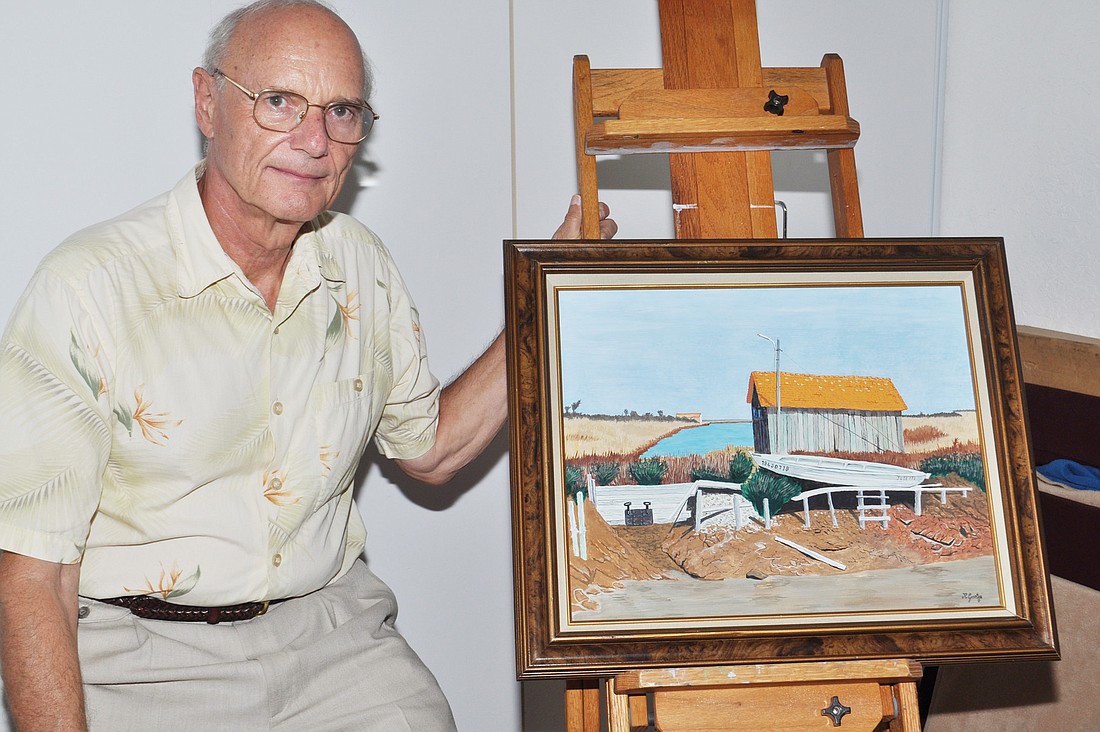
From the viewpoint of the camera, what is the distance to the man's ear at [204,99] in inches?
54.1

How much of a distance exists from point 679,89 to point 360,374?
673mm

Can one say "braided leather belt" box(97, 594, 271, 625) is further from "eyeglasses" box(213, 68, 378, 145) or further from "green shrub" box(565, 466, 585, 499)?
"eyeglasses" box(213, 68, 378, 145)

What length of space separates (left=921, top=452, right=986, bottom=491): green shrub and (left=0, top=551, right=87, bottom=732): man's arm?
3.84ft

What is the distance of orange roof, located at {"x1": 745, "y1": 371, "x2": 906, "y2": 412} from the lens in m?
1.32

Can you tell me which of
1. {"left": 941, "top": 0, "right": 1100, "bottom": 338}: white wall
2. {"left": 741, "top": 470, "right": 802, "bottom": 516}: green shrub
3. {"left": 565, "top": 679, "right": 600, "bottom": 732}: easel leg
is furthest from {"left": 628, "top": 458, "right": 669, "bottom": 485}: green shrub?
{"left": 941, "top": 0, "right": 1100, "bottom": 338}: white wall

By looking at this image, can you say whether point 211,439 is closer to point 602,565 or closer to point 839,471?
point 602,565

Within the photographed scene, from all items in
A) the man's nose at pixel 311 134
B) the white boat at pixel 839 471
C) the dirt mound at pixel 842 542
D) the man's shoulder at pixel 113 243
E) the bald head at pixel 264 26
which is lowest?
the dirt mound at pixel 842 542

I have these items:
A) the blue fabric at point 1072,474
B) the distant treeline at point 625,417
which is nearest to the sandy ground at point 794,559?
the distant treeline at point 625,417

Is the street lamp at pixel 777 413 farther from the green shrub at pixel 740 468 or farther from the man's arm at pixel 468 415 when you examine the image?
the man's arm at pixel 468 415

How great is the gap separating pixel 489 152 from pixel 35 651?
114cm

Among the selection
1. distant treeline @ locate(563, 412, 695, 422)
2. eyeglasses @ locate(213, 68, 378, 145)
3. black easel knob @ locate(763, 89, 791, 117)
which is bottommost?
distant treeline @ locate(563, 412, 695, 422)

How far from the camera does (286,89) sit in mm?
1319

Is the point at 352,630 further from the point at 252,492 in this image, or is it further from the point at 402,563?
the point at 402,563

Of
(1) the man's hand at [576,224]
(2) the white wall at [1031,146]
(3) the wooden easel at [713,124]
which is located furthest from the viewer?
(2) the white wall at [1031,146]
